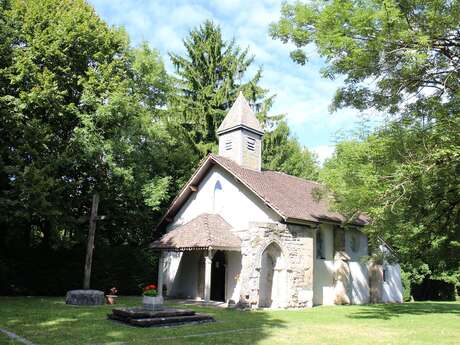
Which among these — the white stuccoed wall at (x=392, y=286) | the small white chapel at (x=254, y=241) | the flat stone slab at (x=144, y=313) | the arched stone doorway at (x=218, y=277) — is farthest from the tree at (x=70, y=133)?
the white stuccoed wall at (x=392, y=286)

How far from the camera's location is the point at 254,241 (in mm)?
18297

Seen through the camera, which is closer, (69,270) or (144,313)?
(144,313)

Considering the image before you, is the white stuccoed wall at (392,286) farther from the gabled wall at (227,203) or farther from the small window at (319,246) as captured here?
the gabled wall at (227,203)

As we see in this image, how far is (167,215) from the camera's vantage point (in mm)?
25344

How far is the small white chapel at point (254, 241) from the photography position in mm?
19156

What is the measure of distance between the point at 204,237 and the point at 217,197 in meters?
4.00

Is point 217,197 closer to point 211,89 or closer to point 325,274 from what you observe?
point 325,274

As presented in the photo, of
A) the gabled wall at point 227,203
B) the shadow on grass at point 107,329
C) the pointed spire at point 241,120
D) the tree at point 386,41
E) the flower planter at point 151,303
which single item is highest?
the pointed spire at point 241,120

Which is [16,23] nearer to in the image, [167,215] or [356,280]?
[167,215]

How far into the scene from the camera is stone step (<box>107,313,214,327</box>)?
11678 millimetres

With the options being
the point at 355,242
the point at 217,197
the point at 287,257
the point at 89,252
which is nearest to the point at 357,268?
the point at 355,242

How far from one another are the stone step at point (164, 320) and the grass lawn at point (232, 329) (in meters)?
0.29

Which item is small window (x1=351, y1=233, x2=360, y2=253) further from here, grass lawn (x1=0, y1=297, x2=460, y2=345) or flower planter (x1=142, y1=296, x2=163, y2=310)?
flower planter (x1=142, y1=296, x2=163, y2=310)

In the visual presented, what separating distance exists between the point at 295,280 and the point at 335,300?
445cm
